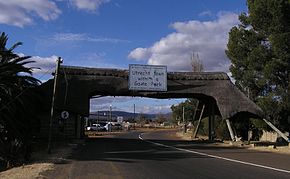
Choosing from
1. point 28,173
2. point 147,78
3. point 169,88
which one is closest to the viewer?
point 28,173

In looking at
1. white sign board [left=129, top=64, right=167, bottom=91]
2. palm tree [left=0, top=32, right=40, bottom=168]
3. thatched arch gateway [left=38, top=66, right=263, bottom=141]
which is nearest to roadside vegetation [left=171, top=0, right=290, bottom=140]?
thatched arch gateway [left=38, top=66, right=263, bottom=141]

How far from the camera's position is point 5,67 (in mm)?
28422

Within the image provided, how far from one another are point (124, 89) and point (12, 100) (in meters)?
16.3

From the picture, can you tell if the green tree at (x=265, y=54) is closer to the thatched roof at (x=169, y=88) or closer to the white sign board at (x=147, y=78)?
the thatched roof at (x=169, y=88)

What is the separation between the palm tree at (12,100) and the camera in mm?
25267

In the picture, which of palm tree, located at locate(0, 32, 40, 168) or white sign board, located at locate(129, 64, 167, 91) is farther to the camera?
white sign board, located at locate(129, 64, 167, 91)

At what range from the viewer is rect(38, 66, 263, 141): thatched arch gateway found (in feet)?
134

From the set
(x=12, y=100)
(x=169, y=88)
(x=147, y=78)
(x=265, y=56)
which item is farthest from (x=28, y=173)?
(x=265, y=56)

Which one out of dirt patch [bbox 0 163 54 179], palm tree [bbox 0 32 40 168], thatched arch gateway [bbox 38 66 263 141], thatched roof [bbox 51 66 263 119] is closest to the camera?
dirt patch [bbox 0 163 54 179]

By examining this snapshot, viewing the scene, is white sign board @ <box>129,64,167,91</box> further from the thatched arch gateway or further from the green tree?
the green tree

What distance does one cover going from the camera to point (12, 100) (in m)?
27.4

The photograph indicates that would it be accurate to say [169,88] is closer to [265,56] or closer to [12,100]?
[265,56]

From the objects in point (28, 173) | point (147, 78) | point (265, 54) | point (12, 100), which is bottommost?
point (28, 173)

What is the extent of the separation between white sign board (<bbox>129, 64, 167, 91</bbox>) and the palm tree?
39.6 feet
